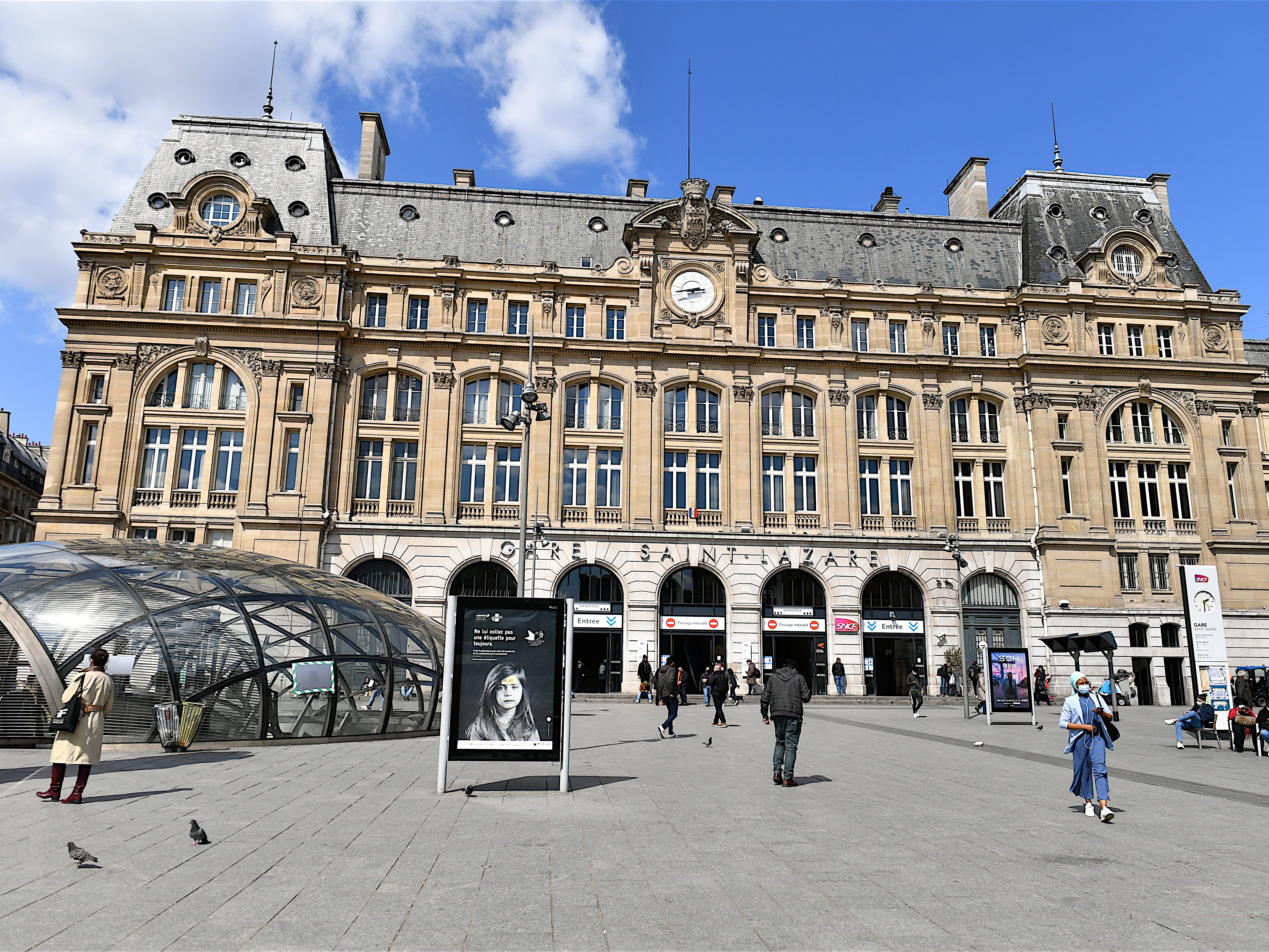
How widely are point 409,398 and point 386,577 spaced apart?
8962 millimetres

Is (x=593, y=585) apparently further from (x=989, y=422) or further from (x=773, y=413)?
(x=989, y=422)

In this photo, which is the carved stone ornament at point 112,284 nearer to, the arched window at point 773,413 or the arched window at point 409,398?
the arched window at point 409,398

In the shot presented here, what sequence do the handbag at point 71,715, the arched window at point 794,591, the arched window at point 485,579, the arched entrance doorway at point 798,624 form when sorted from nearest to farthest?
the handbag at point 71,715 < the arched window at point 485,579 < the arched entrance doorway at point 798,624 < the arched window at point 794,591

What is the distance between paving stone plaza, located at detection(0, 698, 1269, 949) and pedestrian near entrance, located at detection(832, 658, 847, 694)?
26.2 meters

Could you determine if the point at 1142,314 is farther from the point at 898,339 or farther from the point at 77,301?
the point at 77,301

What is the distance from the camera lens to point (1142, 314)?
48.7 m

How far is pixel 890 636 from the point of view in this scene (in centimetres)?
4441

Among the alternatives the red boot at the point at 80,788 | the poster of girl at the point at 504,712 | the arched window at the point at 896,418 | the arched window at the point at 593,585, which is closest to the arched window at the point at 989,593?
the arched window at the point at 896,418

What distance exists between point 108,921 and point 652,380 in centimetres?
4001

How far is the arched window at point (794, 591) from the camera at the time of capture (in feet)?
144

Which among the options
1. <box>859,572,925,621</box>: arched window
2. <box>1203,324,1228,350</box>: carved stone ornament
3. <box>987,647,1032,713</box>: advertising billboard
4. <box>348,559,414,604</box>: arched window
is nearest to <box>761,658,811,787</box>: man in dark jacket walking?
<box>987,647,1032,713</box>: advertising billboard

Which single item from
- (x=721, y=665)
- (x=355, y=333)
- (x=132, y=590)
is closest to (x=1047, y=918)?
(x=132, y=590)

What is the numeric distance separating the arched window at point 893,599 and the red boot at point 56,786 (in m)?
37.5

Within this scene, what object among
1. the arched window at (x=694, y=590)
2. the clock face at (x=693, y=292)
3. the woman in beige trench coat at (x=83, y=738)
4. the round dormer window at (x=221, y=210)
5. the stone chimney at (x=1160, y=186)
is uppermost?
the stone chimney at (x=1160, y=186)
